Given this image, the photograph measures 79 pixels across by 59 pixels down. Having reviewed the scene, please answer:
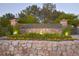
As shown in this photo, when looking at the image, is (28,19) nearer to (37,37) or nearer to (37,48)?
(37,37)

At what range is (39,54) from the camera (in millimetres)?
3273

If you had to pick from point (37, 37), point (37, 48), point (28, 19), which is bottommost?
point (37, 48)

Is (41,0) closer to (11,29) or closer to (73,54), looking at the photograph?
(11,29)

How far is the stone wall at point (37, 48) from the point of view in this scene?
10.7 feet

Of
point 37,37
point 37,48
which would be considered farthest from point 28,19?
point 37,48

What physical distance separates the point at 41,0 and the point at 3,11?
0.48m

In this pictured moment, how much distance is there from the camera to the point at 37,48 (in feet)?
10.7

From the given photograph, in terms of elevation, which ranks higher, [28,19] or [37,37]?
[28,19]

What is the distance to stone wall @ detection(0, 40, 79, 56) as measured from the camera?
3250 mm

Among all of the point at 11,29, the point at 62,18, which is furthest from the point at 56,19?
the point at 11,29

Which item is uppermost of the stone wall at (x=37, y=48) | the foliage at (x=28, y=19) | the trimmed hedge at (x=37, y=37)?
the foliage at (x=28, y=19)

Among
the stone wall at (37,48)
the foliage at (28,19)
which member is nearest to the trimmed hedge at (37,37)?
the stone wall at (37,48)

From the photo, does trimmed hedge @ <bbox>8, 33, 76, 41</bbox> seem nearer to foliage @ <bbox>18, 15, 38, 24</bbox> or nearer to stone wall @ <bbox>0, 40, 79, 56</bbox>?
stone wall @ <bbox>0, 40, 79, 56</bbox>

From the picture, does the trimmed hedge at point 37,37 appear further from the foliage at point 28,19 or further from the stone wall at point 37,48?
the foliage at point 28,19
